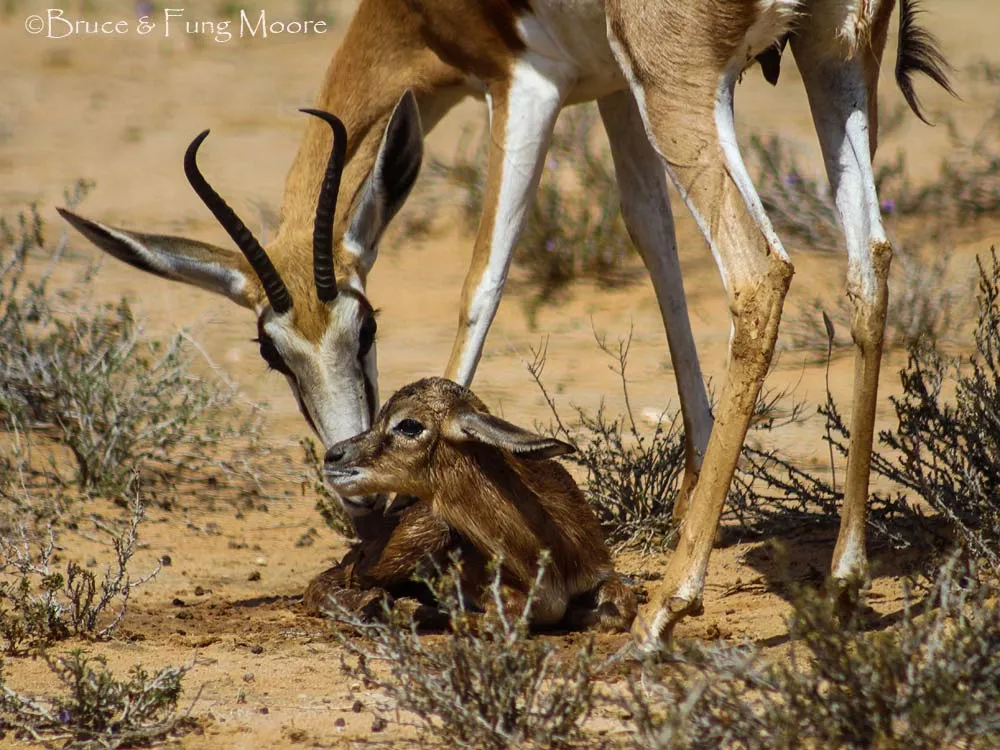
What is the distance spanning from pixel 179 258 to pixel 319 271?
809mm

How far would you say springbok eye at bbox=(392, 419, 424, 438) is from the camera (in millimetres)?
5453

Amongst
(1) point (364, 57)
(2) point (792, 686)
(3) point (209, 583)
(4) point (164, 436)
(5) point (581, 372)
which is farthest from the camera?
(5) point (581, 372)

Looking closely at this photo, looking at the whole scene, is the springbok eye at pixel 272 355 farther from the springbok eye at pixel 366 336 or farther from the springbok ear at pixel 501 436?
the springbok ear at pixel 501 436

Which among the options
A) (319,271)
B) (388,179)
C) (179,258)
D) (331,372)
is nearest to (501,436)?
(331,372)

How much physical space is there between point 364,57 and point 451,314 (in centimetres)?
426

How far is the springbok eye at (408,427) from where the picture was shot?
5453mm

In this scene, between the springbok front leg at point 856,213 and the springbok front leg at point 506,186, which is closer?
the springbok front leg at point 856,213

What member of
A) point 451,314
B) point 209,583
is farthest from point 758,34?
point 451,314

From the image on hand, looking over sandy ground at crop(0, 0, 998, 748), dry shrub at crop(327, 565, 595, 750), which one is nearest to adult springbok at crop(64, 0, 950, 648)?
sandy ground at crop(0, 0, 998, 748)

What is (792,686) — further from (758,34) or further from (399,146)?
→ (399,146)

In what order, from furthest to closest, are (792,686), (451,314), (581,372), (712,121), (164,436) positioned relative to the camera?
(451,314), (581,372), (164,436), (712,121), (792,686)

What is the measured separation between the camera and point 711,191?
17.5 ft

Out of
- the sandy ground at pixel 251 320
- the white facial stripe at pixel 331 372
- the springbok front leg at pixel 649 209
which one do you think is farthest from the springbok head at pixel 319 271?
the springbok front leg at pixel 649 209

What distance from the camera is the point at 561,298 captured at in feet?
37.5
